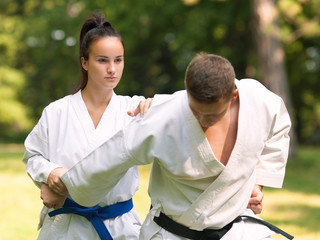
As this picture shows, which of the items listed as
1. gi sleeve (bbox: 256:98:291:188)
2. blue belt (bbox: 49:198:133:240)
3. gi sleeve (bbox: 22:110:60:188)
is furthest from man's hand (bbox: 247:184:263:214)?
gi sleeve (bbox: 22:110:60:188)

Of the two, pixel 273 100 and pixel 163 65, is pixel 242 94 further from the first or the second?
pixel 163 65

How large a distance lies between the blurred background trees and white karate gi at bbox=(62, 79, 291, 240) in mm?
9336

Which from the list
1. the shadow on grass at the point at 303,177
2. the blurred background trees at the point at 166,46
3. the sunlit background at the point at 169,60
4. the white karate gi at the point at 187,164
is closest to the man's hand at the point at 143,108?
the white karate gi at the point at 187,164

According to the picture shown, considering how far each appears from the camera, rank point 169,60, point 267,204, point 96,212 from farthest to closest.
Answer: point 169,60 → point 267,204 → point 96,212

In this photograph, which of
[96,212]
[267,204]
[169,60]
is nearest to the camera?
[96,212]

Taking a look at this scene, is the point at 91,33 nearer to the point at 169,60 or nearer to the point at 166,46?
the point at 169,60

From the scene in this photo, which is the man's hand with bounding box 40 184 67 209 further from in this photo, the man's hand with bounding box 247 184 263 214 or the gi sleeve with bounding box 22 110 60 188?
the man's hand with bounding box 247 184 263 214

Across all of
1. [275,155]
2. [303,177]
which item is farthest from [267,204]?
[275,155]

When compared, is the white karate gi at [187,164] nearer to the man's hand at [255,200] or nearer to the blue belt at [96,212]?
the man's hand at [255,200]

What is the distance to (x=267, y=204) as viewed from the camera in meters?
9.94

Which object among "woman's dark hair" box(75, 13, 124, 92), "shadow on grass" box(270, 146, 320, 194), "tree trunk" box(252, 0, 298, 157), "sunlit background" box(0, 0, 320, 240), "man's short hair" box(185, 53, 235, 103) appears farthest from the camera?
"tree trunk" box(252, 0, 298, 157)

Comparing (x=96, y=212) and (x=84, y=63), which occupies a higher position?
(x=84, y=63)

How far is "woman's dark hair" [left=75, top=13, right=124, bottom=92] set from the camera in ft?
11.8

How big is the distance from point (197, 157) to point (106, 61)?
119cm
